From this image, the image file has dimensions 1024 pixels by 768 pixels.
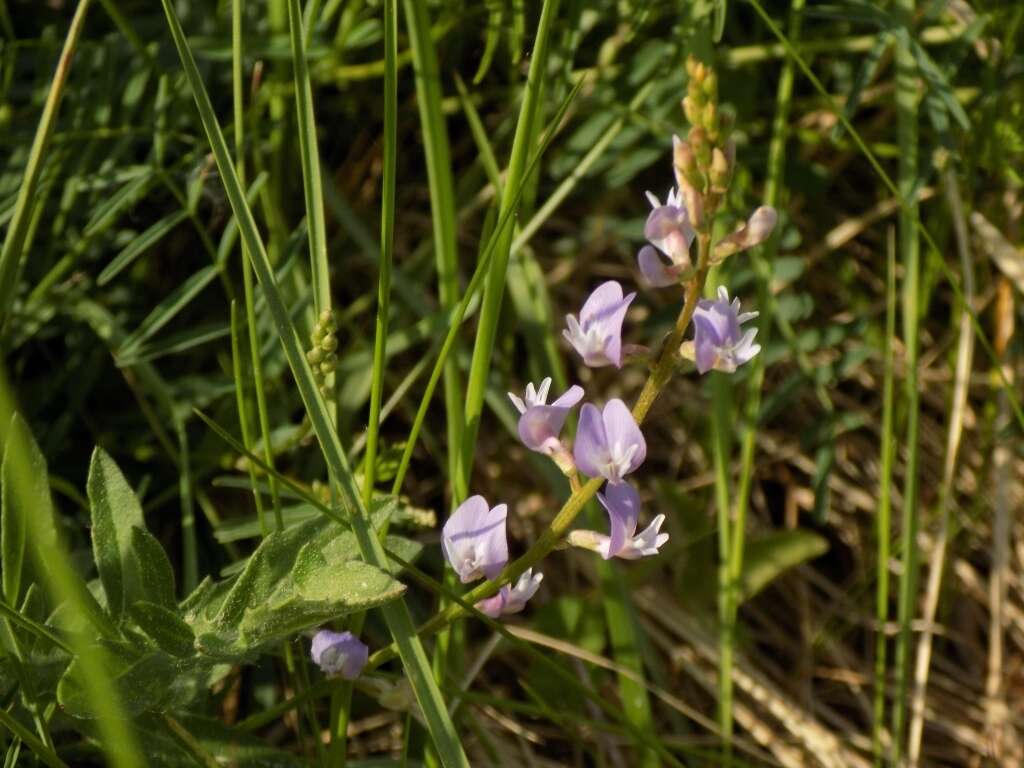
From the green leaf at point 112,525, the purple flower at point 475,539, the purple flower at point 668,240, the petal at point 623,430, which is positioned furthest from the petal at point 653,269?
the green leaf at point 112,525

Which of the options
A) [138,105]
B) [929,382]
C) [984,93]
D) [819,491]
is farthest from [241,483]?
[929,382]

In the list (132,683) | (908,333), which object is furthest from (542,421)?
(908,333)

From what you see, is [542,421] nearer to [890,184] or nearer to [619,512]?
[619,512]

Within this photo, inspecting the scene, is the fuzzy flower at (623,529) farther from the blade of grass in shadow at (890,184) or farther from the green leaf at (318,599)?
the blade of grass in shadow at (890,184)

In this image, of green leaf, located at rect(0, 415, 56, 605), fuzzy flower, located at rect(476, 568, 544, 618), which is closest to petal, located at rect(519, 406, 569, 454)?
fuzzy flower, located at rect(476, 568, 544, 618)

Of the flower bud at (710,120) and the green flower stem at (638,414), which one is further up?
the flower bud at (710,120)

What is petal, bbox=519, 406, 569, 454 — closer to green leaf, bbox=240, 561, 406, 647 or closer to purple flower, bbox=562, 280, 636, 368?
purple flower, bbox=562, 280, 636, 368

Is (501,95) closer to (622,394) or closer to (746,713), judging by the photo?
(622,394)
